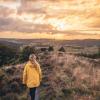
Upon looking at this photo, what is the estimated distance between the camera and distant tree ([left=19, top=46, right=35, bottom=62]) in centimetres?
2109

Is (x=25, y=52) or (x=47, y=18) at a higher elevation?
(x=47, y=18)

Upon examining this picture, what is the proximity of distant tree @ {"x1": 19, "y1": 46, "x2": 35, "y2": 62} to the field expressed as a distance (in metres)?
0.20

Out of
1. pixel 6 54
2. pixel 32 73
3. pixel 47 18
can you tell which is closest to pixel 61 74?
pixel 6 54

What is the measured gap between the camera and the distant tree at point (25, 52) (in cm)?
2109

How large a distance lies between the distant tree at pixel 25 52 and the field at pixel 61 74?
0.20 meters

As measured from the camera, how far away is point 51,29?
2222cm

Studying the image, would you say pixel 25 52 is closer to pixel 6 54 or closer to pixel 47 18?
pixel 6 54

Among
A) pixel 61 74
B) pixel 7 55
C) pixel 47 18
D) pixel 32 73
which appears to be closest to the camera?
pixel 32 73

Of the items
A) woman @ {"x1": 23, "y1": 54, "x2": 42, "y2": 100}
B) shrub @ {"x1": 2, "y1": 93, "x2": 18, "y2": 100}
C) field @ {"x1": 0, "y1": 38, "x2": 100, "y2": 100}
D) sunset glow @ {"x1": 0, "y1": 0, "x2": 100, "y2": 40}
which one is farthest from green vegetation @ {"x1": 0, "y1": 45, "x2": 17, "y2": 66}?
woman @ {"x1": 23, "y1": 54, "x2": 42, "y2": 100}

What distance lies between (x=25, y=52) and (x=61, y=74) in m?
2.00

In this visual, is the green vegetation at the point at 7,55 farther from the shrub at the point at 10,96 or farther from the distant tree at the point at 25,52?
the shrub at the point at 10,96

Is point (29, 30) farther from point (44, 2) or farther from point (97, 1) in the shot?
point (97, 1)

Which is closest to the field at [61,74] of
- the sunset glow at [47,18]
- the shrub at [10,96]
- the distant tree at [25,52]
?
the shrub at [10,96]

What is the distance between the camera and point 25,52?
21250mm
